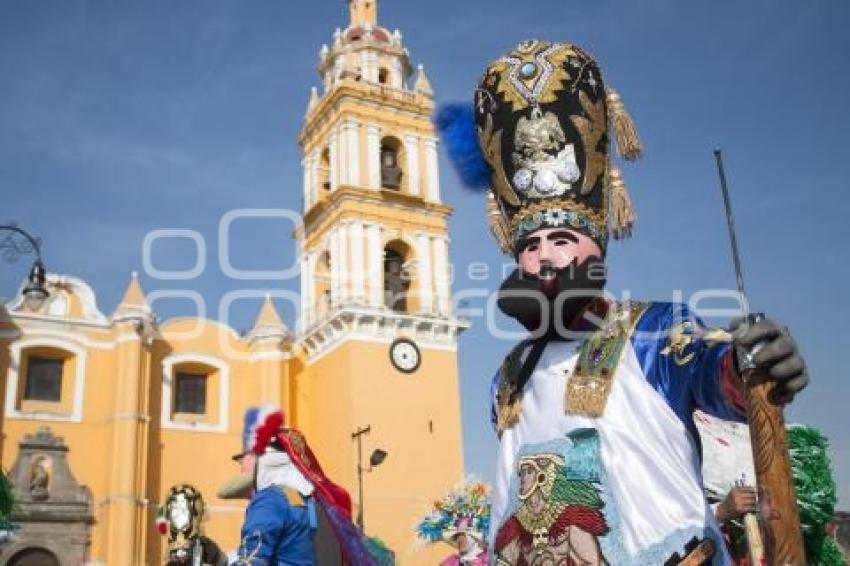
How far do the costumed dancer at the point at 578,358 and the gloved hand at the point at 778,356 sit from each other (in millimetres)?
314

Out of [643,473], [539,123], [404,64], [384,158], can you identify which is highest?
[404,64]

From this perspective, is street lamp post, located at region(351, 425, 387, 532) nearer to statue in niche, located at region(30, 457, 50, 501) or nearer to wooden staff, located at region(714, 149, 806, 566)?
statue in niche, located at region(30, 457, 50, 501)

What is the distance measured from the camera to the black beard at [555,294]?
2.91 metres

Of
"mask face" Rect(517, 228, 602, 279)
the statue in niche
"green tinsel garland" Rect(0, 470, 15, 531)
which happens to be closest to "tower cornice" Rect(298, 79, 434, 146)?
the statue in niche

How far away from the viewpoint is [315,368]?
22.1 m

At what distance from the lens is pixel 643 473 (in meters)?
2.66

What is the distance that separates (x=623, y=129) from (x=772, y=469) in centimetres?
155

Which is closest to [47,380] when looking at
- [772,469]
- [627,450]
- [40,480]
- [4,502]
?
[40,480]

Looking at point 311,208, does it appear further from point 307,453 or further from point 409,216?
point 307,453

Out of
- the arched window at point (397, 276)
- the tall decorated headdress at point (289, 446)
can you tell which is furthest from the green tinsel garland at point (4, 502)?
the arched window at point (397, 276)

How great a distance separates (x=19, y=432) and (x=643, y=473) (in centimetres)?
1908

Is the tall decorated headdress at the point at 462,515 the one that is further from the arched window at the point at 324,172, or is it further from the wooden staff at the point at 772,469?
the arched window at the point at 324,172

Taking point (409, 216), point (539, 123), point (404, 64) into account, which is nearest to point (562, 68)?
point (539, 123)

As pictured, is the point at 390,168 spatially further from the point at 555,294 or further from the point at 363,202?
the point at 555,294
